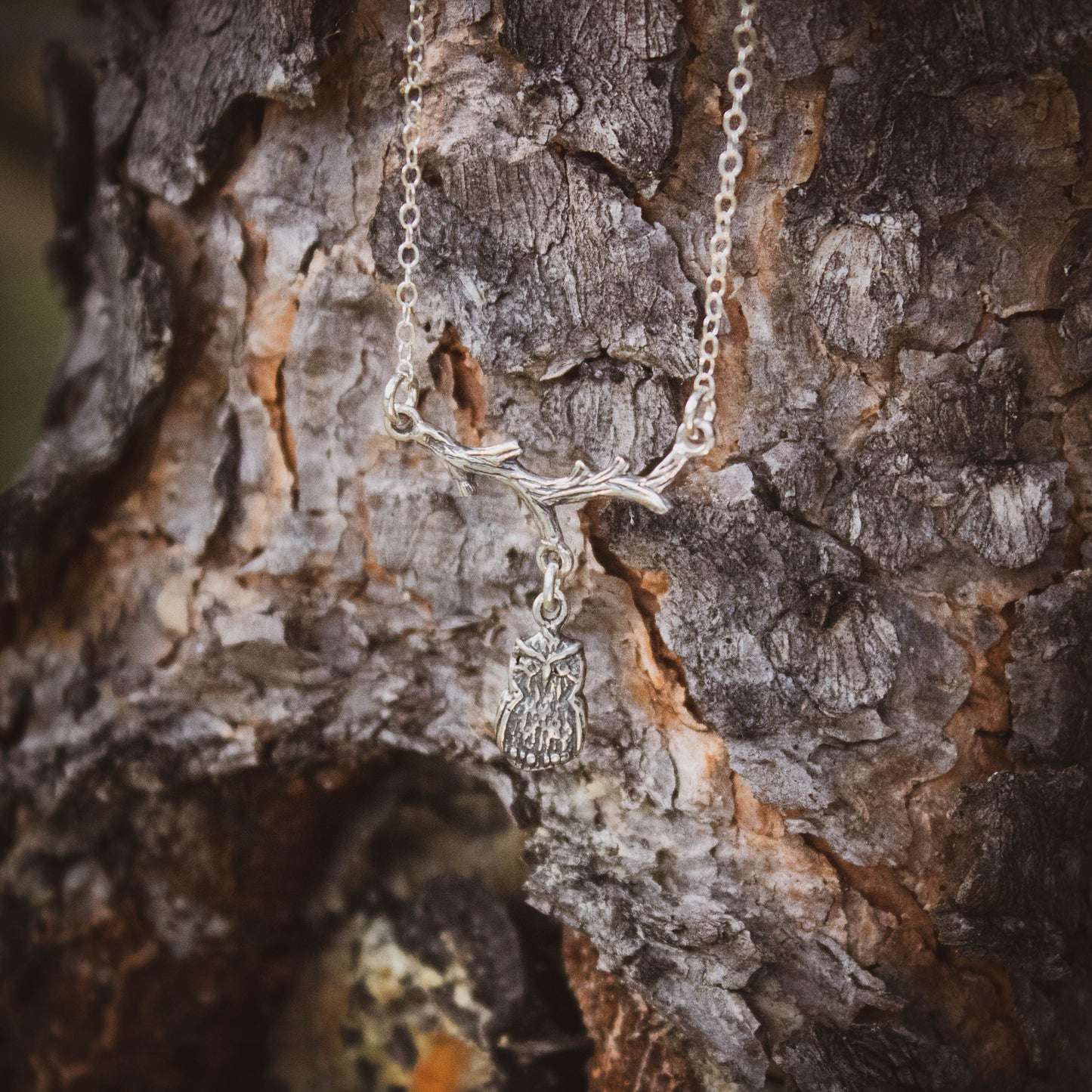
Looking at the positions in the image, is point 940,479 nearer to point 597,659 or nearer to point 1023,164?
point 1023,164

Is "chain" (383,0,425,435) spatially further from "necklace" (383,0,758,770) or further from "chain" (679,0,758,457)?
"chain" (679,0,758,457)

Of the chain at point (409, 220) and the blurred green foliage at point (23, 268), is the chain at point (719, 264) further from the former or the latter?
the blurred green foliage at point (23, 268)

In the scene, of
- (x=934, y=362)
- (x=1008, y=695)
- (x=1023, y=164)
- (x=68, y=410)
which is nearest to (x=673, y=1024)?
(x=1008, y=695)

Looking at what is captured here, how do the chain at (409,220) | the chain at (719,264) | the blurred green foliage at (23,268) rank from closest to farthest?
1. the chain at (719,264)
2. the chain at (409,220)
3. the blurred green foliage at (23,268)

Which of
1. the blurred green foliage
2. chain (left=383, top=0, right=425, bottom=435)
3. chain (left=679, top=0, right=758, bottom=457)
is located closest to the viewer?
chain (left=679, top=0, right=758, bottom=457)

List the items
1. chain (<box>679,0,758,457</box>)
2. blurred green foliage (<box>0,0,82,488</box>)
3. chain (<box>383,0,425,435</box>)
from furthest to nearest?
blurred green foliage (<box>0,0,82,488</box>) → chain (<box>383,0,425,435</box>) → chain (<box>679,0,758,457</box>)

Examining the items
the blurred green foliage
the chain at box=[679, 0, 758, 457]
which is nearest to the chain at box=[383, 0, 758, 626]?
the chain at box=[679, 0, 758, 457]

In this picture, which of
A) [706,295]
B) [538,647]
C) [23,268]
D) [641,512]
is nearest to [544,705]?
[538,647]

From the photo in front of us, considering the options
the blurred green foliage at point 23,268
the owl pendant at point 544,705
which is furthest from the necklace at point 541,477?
the blurred green foliage at point 23,268
